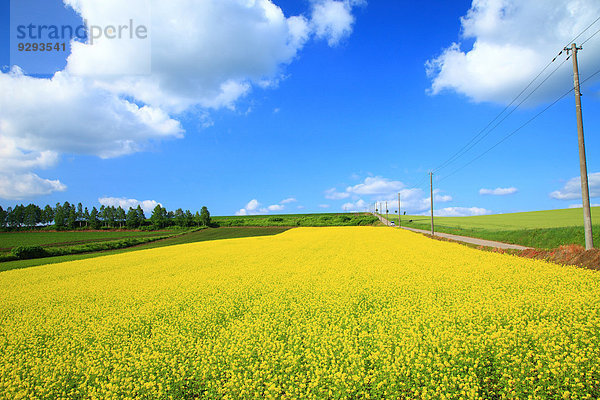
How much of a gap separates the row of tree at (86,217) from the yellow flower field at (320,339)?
99.2 m

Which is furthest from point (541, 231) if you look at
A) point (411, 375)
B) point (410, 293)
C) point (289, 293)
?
point (411, 375)

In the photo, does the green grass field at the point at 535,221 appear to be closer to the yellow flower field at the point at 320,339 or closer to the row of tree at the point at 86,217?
the yellow flower field at the point at 320,339

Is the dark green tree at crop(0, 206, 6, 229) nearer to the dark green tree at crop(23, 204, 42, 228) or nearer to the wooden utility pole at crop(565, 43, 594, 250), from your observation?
the dark green tree at crop(23, 204, 42, 228)

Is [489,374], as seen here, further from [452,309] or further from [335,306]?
[335,306]

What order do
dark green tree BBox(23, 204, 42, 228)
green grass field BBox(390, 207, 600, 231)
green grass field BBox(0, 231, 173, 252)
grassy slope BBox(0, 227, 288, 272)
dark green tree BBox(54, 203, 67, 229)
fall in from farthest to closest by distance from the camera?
dark green tree BBox(23, 204, 42, 228) < dark green tree BBox(54, 203, 67, 229) < green grass field BBox(0, 231, 173, 252) < green grass field BBox(390, 207, 600, 231) < grassy slope BBox(0, 227, 288, 272)

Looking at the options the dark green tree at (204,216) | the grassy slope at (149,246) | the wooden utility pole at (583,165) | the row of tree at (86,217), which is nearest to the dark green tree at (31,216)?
the row of tree at (86,217)

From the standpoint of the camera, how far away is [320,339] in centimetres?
673

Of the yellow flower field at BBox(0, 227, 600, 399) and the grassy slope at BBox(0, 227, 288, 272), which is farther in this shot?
the grassy slope at BBox(0, 227, 288, 272)

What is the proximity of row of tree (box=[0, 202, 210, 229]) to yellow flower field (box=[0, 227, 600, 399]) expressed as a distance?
99202mm

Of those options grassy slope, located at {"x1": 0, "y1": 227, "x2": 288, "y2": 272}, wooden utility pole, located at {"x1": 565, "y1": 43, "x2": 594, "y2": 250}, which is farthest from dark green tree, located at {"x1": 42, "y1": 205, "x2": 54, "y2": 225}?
wooden utility pole, located at {"x1": 565, "y1": 43, "x2": 594, "y2": 250}

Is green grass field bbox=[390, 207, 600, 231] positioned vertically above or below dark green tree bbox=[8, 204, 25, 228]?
below

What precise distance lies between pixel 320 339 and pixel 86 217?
147 metres

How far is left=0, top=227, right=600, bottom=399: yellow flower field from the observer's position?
5336mm

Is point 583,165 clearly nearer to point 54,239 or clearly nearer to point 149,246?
point 149,246
